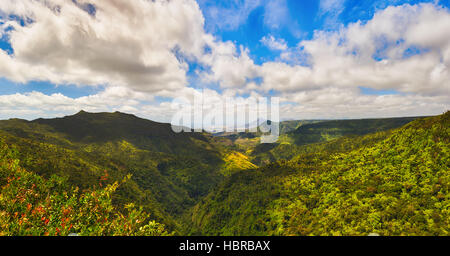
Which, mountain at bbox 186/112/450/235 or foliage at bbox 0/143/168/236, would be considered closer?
foliage at bbox 0/143/168/236

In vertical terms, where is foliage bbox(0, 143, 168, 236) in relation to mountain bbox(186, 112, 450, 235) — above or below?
above

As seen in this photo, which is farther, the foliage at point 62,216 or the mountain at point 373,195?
the mountain at point 373,195

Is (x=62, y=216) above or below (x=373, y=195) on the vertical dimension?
above

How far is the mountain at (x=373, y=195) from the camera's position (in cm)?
9681

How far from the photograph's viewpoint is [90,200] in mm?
15578

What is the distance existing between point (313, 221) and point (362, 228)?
120ft

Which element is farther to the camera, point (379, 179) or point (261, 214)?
point (261, 214)

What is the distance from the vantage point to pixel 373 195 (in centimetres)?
12519

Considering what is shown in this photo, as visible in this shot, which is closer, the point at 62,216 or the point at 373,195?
the point at 62,216

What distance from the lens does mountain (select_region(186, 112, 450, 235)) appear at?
96.8 m

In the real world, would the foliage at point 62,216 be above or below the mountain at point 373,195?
above

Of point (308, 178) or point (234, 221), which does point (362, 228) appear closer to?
point (308, 178)

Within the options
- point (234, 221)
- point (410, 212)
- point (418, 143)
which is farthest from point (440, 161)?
point (234, 221)
